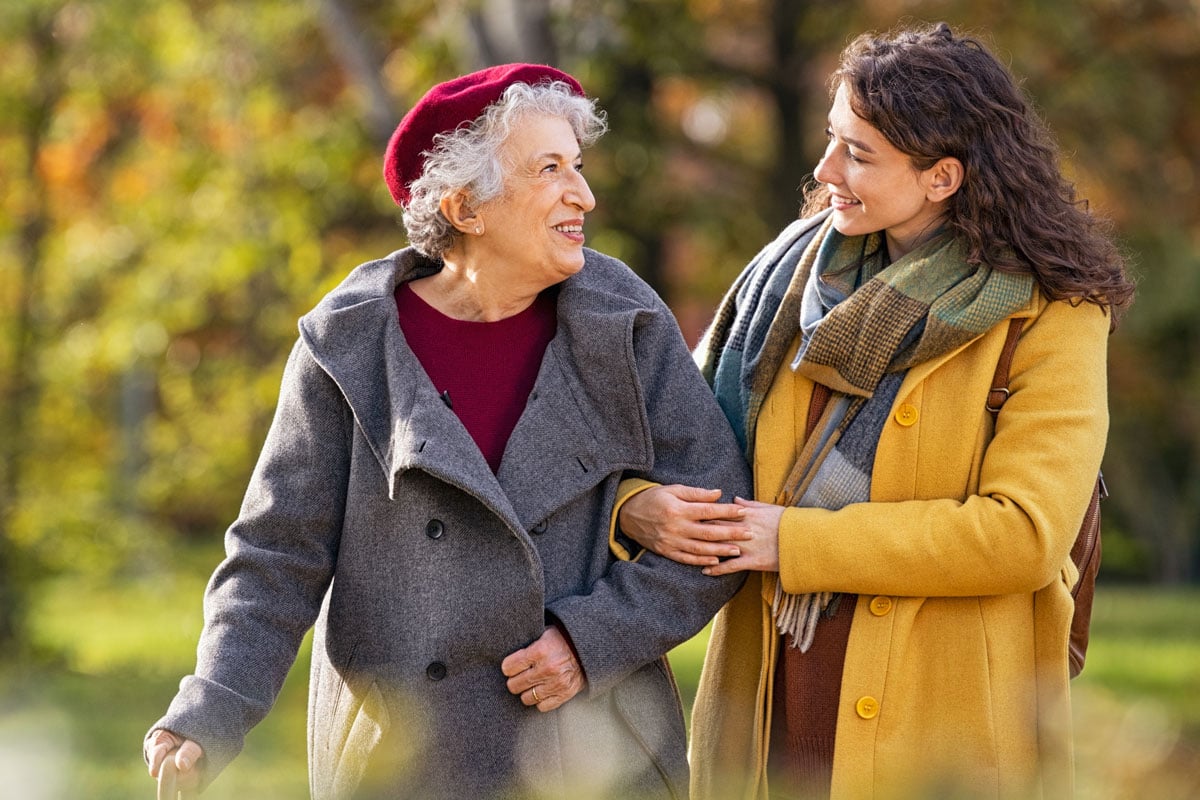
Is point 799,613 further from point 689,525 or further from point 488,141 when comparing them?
point 488,141

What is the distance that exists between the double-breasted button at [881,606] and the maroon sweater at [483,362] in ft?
2.42

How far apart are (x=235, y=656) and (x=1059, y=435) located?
152cm

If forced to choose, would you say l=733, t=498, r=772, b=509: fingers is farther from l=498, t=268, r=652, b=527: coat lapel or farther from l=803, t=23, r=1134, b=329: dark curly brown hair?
l=803, t=23, r=1134, b=329: dark curly brown hair

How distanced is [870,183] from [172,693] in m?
5.63

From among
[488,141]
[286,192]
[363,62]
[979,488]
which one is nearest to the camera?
[979,488]

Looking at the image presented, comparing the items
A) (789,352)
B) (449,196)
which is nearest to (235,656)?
(449,196)

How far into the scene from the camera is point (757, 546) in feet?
9.14

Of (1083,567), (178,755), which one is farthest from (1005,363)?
(178,755)

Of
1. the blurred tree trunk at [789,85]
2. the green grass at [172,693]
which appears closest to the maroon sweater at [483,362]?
the green grass at [172,693]

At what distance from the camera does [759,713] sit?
2.87 m

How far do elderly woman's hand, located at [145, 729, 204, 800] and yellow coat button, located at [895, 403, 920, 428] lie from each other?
1370 mm

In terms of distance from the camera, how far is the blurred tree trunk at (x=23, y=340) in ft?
28.3

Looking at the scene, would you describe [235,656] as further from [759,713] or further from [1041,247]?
[1041,247]

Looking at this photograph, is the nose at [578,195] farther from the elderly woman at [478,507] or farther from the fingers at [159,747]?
the fingers at [159,747]
